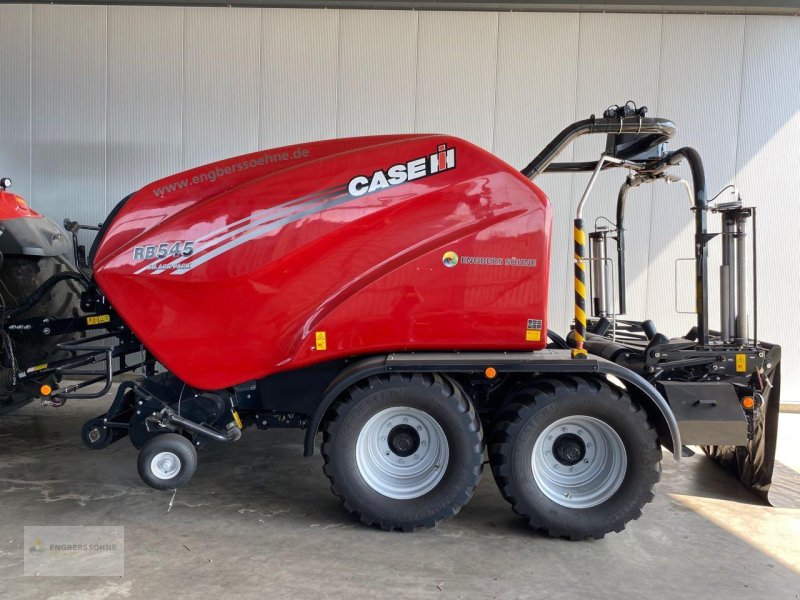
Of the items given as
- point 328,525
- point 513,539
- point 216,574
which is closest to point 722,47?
point 513,539

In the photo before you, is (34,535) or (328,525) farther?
(328,525)

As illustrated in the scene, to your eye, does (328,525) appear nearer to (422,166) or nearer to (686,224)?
(422,166)

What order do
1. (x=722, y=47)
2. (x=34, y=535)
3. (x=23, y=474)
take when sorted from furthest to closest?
(x=722, y=47) < (x=23, y=474) < (x=34, y=535)

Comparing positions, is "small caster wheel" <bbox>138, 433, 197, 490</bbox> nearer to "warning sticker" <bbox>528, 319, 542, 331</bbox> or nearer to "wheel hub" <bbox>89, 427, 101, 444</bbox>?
"wheel hub" <bbox>89, 427, 101, 444</bbox>

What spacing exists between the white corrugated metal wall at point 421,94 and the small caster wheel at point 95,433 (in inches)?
169

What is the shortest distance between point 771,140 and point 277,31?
6047mm

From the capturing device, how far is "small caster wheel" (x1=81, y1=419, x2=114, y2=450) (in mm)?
4086

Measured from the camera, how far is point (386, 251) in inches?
148

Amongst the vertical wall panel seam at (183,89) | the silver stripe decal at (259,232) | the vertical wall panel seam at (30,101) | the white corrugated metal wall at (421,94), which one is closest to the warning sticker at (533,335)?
the silver stripe decal at (259,232)

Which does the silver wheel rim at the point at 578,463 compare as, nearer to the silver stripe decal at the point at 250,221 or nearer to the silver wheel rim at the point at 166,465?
the silver stripe decal at the point at 250,221

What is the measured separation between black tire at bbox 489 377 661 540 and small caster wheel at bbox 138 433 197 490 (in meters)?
1.96

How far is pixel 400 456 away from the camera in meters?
3.81

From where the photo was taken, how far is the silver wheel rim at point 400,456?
3.74 metres

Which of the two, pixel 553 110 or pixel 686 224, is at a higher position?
pixel 553 110
